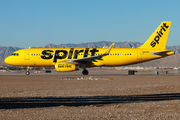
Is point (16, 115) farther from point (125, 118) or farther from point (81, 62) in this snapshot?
point (81, 62)

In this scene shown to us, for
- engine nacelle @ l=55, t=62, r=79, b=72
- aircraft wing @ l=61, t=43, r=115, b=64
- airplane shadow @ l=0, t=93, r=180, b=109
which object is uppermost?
aircraft wing @ l=61, t=43, r=115, b=64

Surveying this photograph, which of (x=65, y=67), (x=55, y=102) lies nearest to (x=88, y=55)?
(x=65, y=67)

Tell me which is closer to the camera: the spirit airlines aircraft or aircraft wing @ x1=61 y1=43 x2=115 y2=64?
aircraft wing @ x1=61 y1=43 x2=115 y2=64

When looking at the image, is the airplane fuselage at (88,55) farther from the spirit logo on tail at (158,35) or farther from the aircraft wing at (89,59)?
A: the spirit logo on tail at (158,35)

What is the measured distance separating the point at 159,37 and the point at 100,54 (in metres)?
10.4

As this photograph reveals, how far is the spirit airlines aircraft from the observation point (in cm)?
4572

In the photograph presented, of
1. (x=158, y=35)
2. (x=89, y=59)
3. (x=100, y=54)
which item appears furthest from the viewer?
(x=158, y=35)

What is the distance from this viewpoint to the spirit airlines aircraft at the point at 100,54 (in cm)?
4572

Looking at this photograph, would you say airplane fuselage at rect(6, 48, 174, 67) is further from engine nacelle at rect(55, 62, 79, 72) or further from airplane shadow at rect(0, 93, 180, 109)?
airplane shadow at rect(0, 93, 180, 109)

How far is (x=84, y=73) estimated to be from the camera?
47156mm

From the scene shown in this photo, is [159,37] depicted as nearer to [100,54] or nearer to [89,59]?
[100,54]

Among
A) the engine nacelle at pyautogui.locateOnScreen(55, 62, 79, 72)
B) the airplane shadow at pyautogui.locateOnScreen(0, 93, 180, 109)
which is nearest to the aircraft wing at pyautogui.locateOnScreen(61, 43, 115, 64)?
the engine nacelle at pyautogui.locateOnScreen(55, 62, 79, 72)

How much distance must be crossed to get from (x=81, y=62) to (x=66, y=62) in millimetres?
2645

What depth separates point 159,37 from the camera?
4775cm
